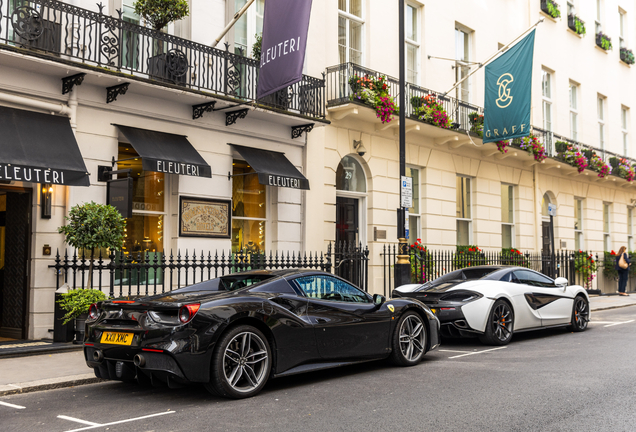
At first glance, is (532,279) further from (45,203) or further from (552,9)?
(552,9)

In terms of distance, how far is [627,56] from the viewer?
30750mm

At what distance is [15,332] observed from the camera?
1052 centimetres

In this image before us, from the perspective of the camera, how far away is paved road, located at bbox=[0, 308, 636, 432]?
517 cm

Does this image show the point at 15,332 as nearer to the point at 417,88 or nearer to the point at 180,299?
the point at 180,299

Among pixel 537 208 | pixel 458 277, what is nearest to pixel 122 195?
pixel 458 277

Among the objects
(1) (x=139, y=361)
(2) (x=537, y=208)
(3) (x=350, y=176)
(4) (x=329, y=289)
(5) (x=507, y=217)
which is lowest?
(1) (x=139, y=361)

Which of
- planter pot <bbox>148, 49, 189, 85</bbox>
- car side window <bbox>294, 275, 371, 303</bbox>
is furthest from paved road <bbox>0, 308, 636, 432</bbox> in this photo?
planter pot <bbox>148, 49, 189, 85</bbox>

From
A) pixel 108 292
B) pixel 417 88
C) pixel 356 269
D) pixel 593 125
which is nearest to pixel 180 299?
pixel 108 292

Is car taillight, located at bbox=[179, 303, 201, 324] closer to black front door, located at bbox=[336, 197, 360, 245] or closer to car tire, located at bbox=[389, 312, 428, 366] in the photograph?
car tire, located at bbox=[389, 312, 428, 366]

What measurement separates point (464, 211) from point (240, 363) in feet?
50.6

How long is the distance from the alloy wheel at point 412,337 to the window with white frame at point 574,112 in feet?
68.1

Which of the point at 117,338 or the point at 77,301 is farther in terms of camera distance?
the point at 77,301

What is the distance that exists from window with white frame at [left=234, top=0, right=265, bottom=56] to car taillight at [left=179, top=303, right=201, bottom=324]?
30.0 feet

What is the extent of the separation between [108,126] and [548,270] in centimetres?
1687
